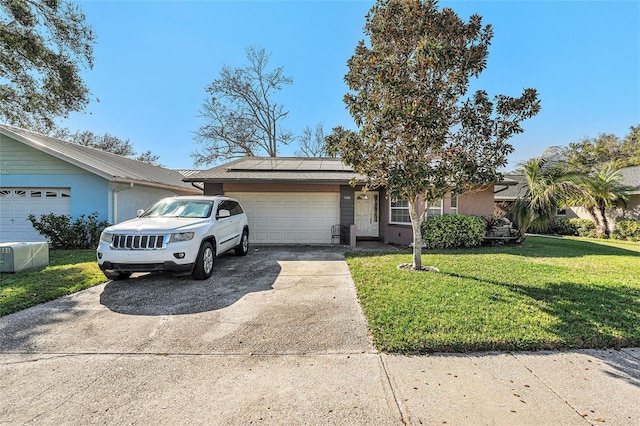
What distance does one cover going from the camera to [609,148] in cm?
2953

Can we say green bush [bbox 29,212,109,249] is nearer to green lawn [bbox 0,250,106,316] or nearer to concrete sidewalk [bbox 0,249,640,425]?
green lawn [bbox 0,250,106,316]

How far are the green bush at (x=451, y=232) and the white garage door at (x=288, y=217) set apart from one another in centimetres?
349

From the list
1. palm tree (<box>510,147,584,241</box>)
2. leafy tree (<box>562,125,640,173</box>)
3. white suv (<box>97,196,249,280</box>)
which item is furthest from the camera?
leafy tree (<box>562,125,640,173</box>)

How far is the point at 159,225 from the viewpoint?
236 inches

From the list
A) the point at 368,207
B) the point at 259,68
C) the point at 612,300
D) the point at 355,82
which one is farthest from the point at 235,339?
the point at 259,68

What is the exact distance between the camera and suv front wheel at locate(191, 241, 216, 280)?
6172 mm

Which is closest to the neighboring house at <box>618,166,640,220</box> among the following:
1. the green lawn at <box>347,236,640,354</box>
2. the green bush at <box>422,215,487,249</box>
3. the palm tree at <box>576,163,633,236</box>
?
the palm tree at <box>576,163,633,236</box>

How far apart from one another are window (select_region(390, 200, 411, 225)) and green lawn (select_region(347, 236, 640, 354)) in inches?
161

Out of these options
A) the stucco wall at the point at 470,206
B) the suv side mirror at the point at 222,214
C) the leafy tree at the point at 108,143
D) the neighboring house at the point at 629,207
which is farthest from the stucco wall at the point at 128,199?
the neighboring house at the point at 629,207

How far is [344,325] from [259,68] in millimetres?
25759

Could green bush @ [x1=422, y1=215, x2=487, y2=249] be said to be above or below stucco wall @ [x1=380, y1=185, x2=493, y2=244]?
below

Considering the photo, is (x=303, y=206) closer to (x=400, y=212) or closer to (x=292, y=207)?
(x=292, y=207)

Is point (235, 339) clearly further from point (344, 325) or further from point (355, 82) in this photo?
point (355, 82)

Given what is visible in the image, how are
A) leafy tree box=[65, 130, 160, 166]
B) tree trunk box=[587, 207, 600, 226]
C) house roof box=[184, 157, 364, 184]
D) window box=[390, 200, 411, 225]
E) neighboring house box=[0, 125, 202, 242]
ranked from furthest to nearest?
1. leafy tree box=[65, 130, 160, 166]
2. tree trunk box=[587, 207, 600, 226]
3. window box=[390, 200, 411, 225]
4. neighboring house box=[0, 125, 202, 242]
5. house roof box=[184, 157, 364, 184]
